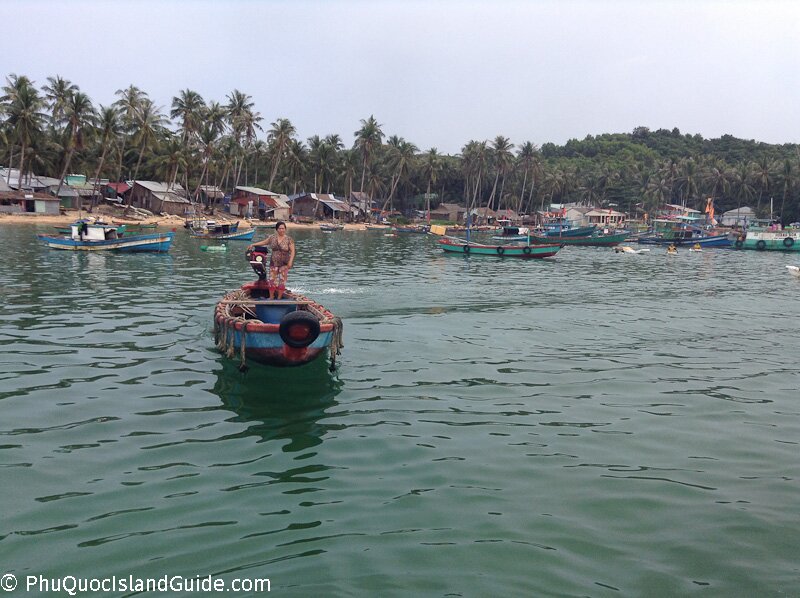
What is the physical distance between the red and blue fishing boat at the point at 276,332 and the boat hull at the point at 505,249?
36788mm

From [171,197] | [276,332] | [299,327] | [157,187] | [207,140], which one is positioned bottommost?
[276,332]

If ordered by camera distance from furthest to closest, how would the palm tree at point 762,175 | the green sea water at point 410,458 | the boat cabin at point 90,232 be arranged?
the palm tree at point 762,175 → the boat cabin at point 90,232 → the green sea water at point 410,458

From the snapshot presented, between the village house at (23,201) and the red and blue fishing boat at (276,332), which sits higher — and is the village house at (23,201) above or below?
above

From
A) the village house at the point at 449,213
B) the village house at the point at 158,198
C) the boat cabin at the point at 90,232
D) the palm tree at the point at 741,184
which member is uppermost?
the palm tree at the point at 741,184

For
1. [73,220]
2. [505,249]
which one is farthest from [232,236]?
[505,249]

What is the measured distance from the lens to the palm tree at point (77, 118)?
63844mm

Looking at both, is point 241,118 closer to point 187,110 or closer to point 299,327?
point 187,110

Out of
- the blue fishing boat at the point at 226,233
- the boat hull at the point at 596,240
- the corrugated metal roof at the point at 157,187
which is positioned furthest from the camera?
the corrugated metal roof at the point at 157,187

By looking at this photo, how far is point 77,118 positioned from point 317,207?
35.6 m

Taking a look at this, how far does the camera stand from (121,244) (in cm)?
3988

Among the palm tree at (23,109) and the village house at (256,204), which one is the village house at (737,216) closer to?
the village house at (256,204)

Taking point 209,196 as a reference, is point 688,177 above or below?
above

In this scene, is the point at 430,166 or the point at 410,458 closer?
the point at 410,458

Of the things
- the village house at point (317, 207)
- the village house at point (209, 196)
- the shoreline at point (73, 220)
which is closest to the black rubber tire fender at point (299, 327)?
the shoreline at point (73, 220)
